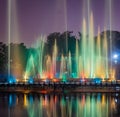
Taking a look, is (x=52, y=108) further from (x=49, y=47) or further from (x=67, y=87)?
(x=49, y=47)

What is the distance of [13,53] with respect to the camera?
244 ft

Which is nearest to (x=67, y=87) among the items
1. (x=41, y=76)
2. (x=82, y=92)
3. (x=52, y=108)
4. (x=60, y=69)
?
(x=82, y=92)

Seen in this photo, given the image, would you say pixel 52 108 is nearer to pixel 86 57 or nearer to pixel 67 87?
pixel 67 87

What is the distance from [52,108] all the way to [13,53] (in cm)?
5285

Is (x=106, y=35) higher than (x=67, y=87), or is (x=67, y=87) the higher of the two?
(x=106, y=35)

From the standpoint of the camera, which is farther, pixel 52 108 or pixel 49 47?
pixel 49 47

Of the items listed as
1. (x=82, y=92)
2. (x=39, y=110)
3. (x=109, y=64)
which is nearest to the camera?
(x=39, y=110)

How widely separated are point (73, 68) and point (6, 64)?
1016cm

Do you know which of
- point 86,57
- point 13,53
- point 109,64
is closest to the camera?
point 86,57

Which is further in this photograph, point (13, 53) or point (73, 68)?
point (13, 53)

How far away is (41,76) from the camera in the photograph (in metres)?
54.7

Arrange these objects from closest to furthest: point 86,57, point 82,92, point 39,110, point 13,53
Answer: point 39,110, point 82,92, point 86,57, point 13,53

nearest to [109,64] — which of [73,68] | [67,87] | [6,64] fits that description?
[73,68]

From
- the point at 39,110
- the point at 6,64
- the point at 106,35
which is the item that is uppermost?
the point at 106,35
